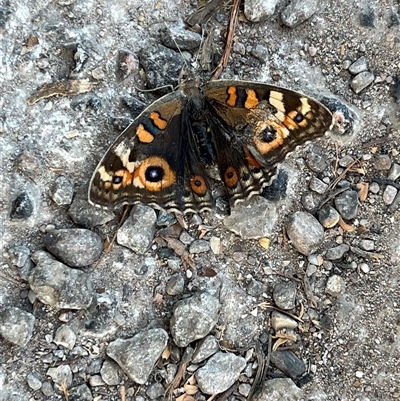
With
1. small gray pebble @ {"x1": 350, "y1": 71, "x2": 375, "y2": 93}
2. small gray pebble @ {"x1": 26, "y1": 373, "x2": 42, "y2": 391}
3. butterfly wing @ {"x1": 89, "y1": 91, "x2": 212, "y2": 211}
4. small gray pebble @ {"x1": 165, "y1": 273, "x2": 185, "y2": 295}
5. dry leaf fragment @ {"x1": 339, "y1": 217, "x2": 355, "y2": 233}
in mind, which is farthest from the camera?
small gray pebble @ {"x1": 350, "y1": 71, "x2": 375, "y2": 93}

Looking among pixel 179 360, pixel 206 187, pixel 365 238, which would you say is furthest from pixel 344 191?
pixel 179 360

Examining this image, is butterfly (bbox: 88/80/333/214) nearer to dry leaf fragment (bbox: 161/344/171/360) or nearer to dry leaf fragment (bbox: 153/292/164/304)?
dry leaf fragment (bbox: 153/292/164/304)

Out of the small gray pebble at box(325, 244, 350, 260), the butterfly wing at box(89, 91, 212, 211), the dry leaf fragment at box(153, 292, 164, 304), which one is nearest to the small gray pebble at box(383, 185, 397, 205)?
the small gray pebble at box(325, 244, 350, 260)

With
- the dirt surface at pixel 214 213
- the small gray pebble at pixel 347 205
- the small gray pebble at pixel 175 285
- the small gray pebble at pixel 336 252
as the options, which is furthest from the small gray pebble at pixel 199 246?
the small gray pebble at pixel 347 205

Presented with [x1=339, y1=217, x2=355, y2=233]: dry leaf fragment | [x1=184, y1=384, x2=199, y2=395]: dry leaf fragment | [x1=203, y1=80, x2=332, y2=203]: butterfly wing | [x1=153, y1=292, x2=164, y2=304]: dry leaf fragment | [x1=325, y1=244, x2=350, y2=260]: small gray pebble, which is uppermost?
[x1=203, y1=80, x2=332, y2=203]: butterfly wing

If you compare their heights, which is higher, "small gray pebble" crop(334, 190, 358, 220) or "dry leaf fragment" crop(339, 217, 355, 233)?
"small gray pebble" crop(334, 190, 358, 220)

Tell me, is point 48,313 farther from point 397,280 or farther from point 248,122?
point 397,280

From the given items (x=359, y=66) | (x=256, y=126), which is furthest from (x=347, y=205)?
(x=359, y=66)
